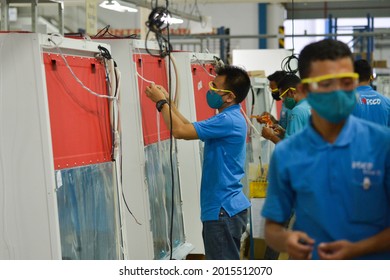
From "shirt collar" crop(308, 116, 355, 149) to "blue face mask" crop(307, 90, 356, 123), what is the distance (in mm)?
42

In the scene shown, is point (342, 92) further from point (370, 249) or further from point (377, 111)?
point (377, 111)

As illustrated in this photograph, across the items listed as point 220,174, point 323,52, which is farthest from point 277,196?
point 220,174

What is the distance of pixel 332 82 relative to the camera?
207 cm

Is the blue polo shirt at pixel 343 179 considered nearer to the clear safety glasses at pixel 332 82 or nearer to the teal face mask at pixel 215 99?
the clear safety glasses at pixel 332 82

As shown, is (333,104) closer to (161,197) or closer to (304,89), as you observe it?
(304,89)

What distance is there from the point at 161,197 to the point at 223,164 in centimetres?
102

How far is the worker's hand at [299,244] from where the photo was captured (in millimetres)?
2045

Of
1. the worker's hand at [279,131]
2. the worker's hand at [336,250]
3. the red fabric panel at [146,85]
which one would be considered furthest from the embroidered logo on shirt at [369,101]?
the worker's hand at [336,250]

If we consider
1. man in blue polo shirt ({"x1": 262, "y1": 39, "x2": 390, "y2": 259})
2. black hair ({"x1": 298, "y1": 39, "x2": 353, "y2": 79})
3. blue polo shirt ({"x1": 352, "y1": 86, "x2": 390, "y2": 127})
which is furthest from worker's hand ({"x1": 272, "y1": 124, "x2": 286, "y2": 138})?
man in blue polo shirt ({"x1": 262, "y1": 39, "x2": 390, "y2": 259})

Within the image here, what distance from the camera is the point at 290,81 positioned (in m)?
5.23

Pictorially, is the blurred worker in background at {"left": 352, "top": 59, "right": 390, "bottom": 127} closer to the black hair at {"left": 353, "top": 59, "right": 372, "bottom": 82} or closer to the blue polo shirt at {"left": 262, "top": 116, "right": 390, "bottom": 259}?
the black hair at {"left": 353, "top": 59, "right": 372, "bottom": 82}

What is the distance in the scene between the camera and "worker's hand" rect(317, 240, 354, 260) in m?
2.04

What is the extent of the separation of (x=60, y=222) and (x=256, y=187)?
2.17 meters
